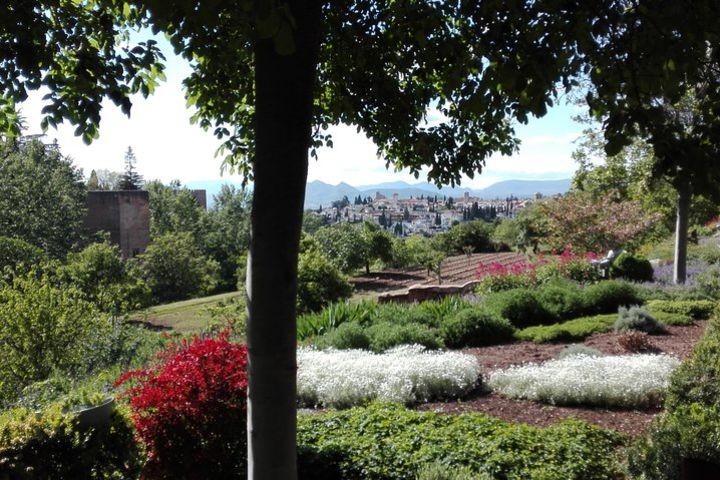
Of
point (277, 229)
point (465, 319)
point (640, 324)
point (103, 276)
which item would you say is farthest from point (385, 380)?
point (103, 276)

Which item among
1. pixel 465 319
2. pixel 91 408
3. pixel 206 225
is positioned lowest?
pixel 465 319

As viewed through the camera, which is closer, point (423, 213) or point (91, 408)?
point (91, 408)

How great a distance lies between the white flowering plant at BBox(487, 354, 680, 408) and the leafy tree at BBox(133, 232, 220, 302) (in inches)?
985

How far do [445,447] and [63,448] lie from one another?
2.66 metres

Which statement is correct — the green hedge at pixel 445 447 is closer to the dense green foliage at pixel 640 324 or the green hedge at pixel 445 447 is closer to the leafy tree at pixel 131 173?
the dense green foliage at pixel 640 324

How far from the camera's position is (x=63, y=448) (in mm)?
3770

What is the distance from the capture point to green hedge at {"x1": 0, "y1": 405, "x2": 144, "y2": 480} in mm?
3589

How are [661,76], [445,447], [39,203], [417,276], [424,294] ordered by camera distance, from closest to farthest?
[661,76]
[445,447]
[424,294]
[417,276]
[39,203]

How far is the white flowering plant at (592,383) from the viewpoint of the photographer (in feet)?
23.2

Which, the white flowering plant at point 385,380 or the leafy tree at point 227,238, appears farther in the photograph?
the leafy tree at point 227,238

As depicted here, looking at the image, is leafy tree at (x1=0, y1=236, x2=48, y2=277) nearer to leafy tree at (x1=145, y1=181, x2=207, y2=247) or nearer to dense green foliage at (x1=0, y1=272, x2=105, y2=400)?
A: dense green foliage at (x1=0, y1=272, x2=105, y2=400)

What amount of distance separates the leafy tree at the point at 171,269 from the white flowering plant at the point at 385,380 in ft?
78.0

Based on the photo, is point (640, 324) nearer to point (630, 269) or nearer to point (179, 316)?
point (630, 269)

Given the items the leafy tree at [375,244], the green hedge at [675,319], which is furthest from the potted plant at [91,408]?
the leafy tree at [375,244]
